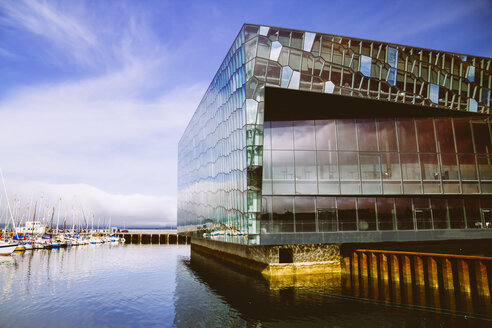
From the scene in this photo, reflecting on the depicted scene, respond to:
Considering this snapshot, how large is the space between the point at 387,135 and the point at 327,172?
273 inches

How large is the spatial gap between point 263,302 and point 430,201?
736 inches

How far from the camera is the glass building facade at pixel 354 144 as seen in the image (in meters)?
27.3

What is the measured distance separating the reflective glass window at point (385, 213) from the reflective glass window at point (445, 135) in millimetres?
7375

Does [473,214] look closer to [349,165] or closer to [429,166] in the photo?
[429,166]

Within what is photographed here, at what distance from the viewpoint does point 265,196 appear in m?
28.0

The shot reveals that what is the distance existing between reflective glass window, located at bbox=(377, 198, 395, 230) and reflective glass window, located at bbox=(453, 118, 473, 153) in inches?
347

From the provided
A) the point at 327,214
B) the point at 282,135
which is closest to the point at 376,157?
the point at 327,214

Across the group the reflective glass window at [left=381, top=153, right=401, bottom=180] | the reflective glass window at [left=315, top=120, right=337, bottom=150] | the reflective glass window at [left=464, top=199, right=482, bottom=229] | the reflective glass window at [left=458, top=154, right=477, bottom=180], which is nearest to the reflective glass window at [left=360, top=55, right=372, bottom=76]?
the reflective glass window at [left=315, top=120, right=337, bottom=150]

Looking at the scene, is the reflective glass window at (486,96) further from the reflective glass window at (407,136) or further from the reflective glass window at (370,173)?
the reflective glass window at (370,173)

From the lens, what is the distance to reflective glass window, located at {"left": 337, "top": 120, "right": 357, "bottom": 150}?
97.3 ft

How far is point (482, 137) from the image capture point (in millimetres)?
31125

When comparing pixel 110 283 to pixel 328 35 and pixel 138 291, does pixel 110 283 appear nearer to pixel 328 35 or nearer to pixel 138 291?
pixel 138 291

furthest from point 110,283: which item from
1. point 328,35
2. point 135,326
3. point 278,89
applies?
point 328,35

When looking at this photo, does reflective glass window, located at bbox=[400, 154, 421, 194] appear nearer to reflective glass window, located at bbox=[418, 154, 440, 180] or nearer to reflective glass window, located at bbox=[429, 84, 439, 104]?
reflective glass window, located at bbox=[418, 154, 440, 180]
